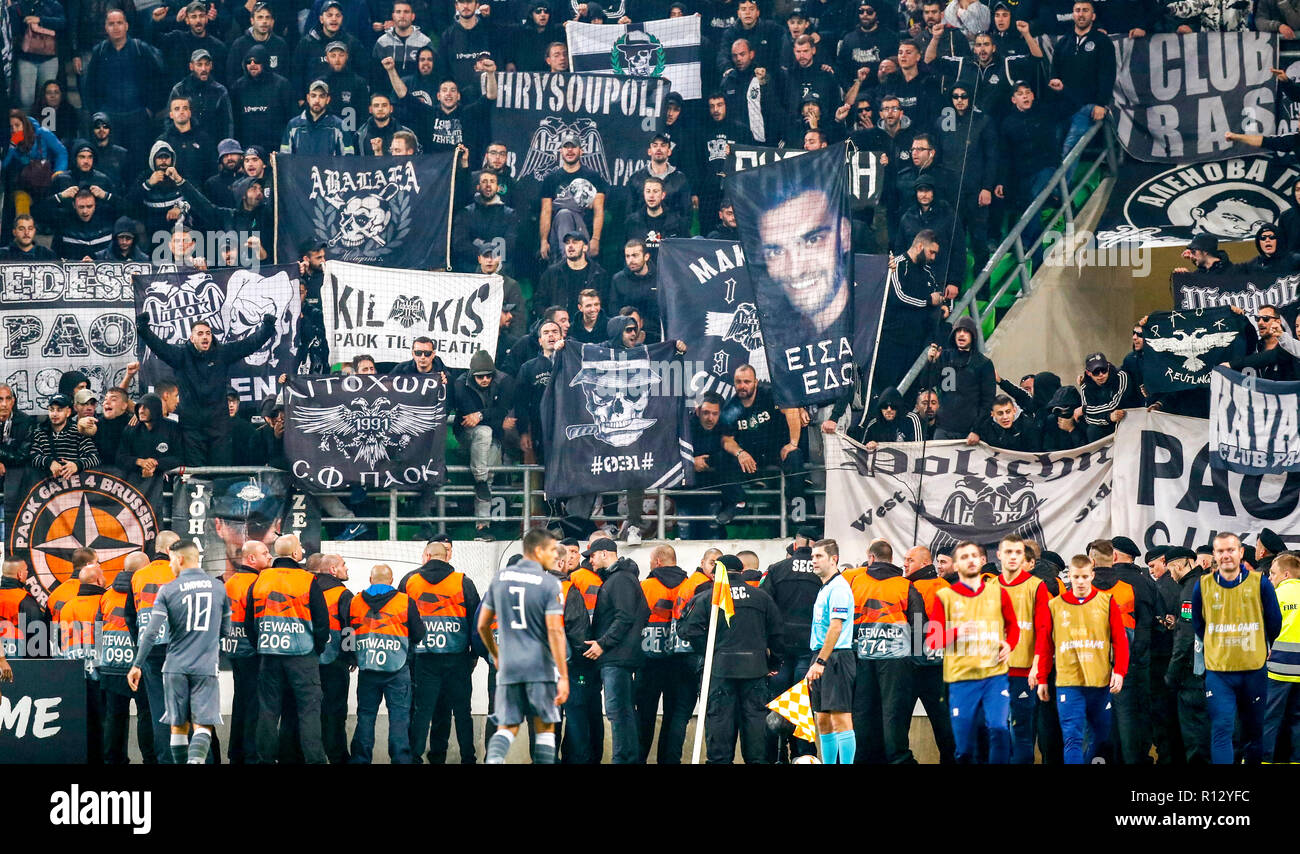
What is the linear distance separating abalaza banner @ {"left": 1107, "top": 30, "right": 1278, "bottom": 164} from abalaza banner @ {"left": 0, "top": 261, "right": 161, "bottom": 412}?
9.18m

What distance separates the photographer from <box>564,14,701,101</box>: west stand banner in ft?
56.3

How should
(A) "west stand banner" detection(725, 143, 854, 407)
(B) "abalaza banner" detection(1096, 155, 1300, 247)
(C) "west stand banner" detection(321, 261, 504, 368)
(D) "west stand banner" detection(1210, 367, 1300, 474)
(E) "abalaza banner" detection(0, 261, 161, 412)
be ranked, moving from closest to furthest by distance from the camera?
(D) "west stand banner" detection(1210, 367, 1300, 474) < (A) "west stand banner" detection(725, 143, 854, 407) < (C) "west stand banner" detection(321, 261, 504, 368) < (E) "abalaza banner" detection(0, 261, 161, 412) < (B) "abalaza banner" detection(1096, 155, 1300, 247)

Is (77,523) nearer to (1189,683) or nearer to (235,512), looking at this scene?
(235,512)

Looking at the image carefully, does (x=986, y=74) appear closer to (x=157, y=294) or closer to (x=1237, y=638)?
(x=1237, y=638)

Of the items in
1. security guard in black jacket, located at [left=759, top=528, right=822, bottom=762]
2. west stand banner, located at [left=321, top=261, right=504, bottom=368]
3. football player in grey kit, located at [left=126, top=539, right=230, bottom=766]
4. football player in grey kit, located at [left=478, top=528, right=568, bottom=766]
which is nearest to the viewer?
football player in grey kit, located at [left=478, top=528, right=568, bottom=766]

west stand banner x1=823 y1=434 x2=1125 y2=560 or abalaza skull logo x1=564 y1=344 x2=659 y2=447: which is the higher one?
abalaza skull logo x1=564 y1=344 x2=659 y2=447

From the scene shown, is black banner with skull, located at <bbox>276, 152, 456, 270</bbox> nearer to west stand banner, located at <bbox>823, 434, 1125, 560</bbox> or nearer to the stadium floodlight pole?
west stand banner, located at <bbox>823, 434, 1125, 560</bbox>

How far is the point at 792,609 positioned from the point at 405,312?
4603 mm

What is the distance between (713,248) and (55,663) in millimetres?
6286

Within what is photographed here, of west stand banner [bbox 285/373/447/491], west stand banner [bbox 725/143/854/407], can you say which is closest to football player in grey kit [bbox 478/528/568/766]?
west stand banner [bbox 285/373/447/491]

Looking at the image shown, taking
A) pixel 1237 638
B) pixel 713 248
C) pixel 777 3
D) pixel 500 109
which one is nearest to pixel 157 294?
pixel 500 109

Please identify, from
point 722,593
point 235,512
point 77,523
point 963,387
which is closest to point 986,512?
point 963,387

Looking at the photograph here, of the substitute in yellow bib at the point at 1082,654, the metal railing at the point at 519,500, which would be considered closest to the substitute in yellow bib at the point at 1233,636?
the substitute in yellow bib at the point at 1082,654

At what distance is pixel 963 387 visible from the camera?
45.8 feet
